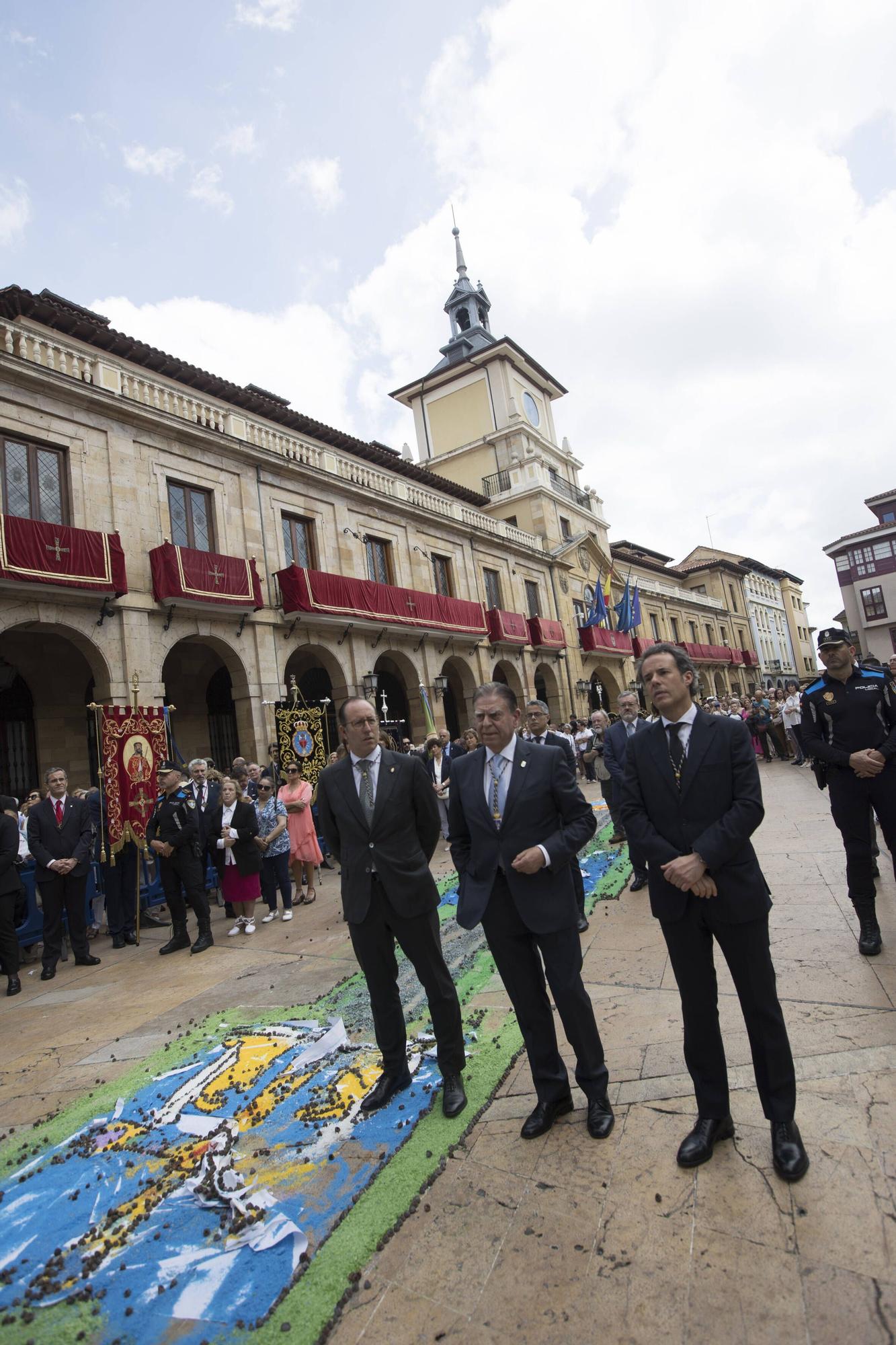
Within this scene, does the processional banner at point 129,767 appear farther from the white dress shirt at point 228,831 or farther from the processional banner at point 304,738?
the processional banner at point 304,738

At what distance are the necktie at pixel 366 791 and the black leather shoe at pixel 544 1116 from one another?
56.3 inches

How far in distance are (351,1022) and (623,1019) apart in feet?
5.43

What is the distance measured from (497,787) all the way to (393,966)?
1165mm

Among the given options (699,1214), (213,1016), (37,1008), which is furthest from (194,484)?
(699,1214)

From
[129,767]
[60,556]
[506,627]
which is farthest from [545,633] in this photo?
[129,767]

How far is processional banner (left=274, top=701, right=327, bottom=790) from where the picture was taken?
42.3 feet

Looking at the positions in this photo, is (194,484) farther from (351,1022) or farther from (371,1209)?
(371,1209)

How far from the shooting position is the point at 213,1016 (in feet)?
15.1

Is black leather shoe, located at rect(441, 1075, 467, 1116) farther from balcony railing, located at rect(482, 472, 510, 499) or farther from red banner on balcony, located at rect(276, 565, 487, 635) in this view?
balcony railing, located at rect(482, 472, 510, 499)

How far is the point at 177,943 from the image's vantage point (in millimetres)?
6953

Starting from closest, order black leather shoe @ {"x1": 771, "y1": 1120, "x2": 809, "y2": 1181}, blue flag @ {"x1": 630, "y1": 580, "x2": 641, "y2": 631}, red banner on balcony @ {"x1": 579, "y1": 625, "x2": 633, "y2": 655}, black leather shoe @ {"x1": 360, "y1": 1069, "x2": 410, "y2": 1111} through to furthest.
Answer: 1. black leather shoe @ {"x1": 771, "y1": 1120, "x2": 809, "y2": 1181}
2. black leather shoe @ {"x1": 360, "y1": 1069, "x2": 410, "y2": 1111}
3. red banner on balcony @ {"x1": 579, "y1": 625, "x2": 633, "y2": 655}
4. blue flag @ {"x1": 630, "y1": 580, "x2": 641, "y2": 631}

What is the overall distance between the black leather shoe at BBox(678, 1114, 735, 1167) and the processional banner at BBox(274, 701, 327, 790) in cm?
1074

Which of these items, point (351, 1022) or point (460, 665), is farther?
point (460, 665)

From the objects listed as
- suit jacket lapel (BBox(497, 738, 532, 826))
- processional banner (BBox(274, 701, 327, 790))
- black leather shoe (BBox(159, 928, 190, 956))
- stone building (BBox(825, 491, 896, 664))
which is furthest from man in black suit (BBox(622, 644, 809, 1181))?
stone building (BBox(825, 491, 896, 664))
